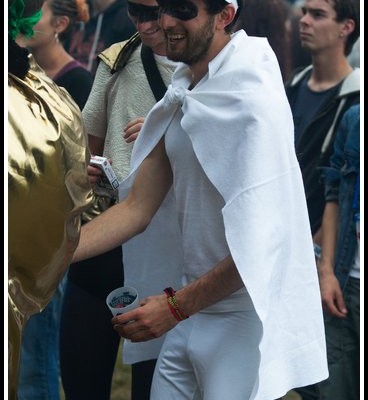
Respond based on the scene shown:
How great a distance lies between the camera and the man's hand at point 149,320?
3.22 meters

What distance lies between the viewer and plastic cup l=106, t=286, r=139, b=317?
10.8 ft

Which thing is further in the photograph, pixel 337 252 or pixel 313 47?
pixel 313 47

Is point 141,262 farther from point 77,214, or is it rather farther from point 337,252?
point 337,252

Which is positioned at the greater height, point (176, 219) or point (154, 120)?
point (154, 120)

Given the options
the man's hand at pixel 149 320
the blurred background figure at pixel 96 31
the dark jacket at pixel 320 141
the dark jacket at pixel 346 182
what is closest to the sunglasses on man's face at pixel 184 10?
the man's hand at pixel 149 320

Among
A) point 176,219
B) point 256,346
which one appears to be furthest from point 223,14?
point 256,346

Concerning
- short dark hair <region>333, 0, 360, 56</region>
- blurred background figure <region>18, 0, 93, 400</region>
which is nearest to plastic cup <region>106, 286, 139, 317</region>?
blurred background figure <region>18, 0, 93, 400</region>

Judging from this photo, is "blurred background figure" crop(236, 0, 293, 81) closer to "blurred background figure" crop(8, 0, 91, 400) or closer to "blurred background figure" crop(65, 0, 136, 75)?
"blurred background figure" crop(65, 0, 136, 75)

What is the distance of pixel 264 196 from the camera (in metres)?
3.07

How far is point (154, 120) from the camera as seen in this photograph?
342 cm

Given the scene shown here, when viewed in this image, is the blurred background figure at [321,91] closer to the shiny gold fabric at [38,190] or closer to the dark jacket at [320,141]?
the dark jacket at [320,141]

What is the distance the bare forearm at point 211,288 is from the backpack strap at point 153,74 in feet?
2.90

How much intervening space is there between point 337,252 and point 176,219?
134 cm

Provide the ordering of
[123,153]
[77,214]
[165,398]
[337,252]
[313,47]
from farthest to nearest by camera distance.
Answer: [313,47] < [337,252] < [123,153] < [165,398] < [77,214]
